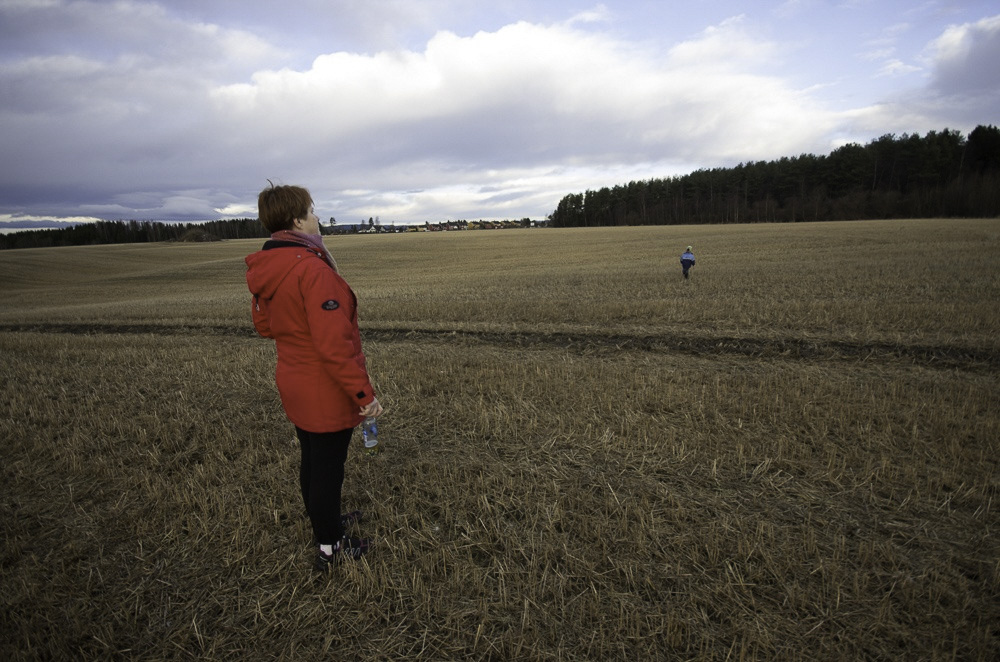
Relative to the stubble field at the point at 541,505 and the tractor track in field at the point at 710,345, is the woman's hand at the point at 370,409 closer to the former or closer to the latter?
the stubble field at the point at 541,505

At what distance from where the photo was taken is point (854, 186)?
82125 mm

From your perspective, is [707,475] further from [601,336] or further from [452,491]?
[601,336]

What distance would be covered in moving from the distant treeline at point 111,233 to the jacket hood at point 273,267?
102m

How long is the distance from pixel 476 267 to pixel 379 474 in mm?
30364

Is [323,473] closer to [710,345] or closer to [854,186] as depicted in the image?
[710,345]

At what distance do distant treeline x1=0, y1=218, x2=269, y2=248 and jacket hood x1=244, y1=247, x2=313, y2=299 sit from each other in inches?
4000

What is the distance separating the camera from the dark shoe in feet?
11.1

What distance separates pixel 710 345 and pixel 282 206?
353 inches

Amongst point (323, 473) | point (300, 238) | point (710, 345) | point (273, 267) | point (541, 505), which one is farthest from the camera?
point (710, 345)

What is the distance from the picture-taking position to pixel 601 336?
36.2 feet

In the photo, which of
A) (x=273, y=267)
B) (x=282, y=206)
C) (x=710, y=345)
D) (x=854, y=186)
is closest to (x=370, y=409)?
(x=273, y=267)

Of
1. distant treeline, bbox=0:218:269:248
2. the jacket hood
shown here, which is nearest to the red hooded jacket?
the jacket hood

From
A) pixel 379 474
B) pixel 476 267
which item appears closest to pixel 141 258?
pixel 476 267

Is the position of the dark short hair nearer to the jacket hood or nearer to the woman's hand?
the jacket hood
